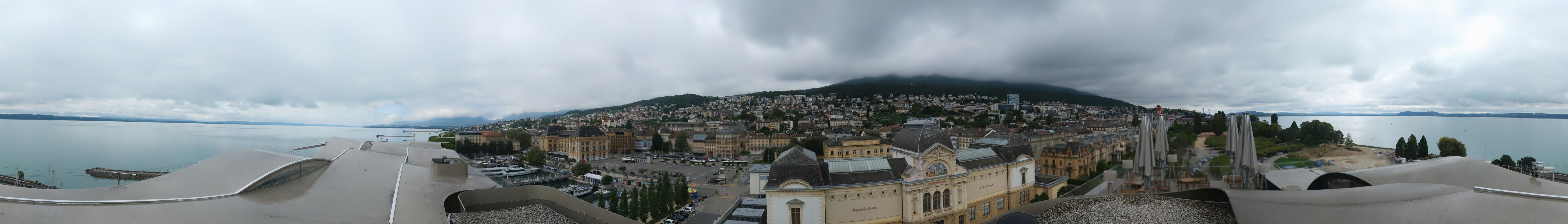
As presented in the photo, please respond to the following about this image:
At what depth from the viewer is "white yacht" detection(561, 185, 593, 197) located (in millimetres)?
21078

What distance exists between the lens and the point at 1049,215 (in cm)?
1030

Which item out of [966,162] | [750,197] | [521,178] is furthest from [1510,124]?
[521,178]

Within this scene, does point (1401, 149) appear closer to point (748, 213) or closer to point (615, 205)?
point (748, 213)

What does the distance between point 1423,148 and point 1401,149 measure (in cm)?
51

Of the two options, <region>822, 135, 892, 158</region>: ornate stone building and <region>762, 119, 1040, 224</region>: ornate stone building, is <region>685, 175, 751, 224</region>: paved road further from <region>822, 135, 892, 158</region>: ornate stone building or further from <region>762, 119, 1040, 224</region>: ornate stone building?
<region>822, 135, 892, 158</region>: ornate stone building

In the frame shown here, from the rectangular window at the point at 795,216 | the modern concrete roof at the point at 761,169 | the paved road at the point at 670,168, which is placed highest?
the modern concrete roof at the point at 761,169

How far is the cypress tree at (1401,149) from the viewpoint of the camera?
16.8m

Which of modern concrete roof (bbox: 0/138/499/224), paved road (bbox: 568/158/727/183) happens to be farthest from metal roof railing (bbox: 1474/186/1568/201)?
paved road (bbox: 568/158/727/183)

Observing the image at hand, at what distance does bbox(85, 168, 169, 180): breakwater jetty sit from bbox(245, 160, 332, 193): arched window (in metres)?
6.97

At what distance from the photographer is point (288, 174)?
239 inches

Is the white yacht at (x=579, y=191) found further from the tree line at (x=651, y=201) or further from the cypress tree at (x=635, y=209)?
the cypress tree at (x=635, y=209)

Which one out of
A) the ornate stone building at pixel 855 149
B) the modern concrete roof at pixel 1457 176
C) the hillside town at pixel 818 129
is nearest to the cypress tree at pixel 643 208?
the hillside town at pixel 818 129

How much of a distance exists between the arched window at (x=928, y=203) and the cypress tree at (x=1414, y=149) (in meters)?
18.9

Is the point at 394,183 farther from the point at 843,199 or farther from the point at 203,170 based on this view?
the point at 843,199
